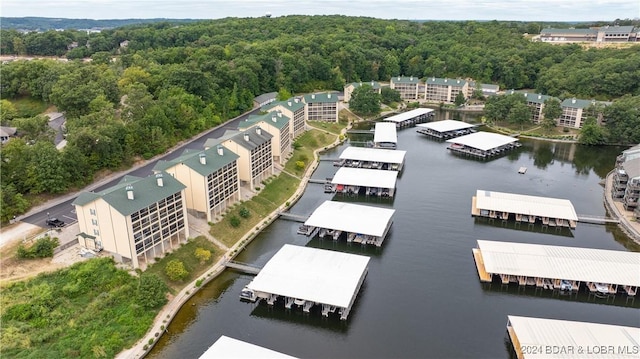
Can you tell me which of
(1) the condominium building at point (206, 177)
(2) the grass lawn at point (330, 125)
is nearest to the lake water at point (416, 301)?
(1) the condominium building at point (206, 177)

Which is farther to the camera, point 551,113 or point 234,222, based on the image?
point 551,113

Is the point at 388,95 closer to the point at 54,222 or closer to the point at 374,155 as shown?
the point at 374,155

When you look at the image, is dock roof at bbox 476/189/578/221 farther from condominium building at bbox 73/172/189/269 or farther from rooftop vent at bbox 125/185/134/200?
rooftop vent at bbox 125/185/134/200

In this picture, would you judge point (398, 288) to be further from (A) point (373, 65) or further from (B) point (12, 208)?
(A) point (373, 65)

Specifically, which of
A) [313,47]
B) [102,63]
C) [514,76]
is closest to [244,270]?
[102,63]

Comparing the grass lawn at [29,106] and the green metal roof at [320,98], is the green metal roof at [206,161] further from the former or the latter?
the green metal roof at [320,98]

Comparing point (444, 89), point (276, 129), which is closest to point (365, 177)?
point (276, 129)
